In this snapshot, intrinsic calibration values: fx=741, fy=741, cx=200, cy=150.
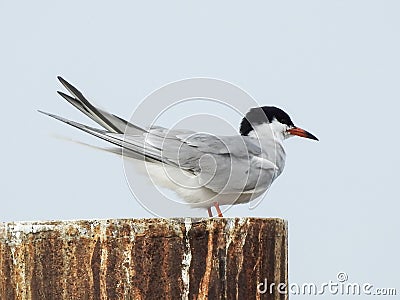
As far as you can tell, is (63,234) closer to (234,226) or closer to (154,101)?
(234,226)

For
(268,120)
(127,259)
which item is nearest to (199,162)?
(268,120)

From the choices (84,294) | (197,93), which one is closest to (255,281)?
(84,294)

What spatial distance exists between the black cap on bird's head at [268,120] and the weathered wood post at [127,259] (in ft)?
9.93

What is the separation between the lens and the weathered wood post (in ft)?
8.48

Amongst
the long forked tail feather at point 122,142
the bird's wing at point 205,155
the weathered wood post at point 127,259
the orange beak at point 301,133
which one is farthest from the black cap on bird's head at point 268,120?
the weathered wood post at point 127,259

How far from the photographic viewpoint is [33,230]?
2635mm

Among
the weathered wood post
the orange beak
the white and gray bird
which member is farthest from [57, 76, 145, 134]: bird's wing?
the orange beak

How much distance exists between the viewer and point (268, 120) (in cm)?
600

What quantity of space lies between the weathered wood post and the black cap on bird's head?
9.93 feet

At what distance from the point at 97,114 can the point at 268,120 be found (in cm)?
211

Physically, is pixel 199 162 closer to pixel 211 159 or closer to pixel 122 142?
pixel 211 159

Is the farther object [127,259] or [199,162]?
[199,162]

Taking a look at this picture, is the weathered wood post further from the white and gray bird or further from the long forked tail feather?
the white and gray bird

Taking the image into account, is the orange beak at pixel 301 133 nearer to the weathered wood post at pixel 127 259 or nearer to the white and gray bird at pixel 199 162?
the white and gray bird at pixel 199 162
